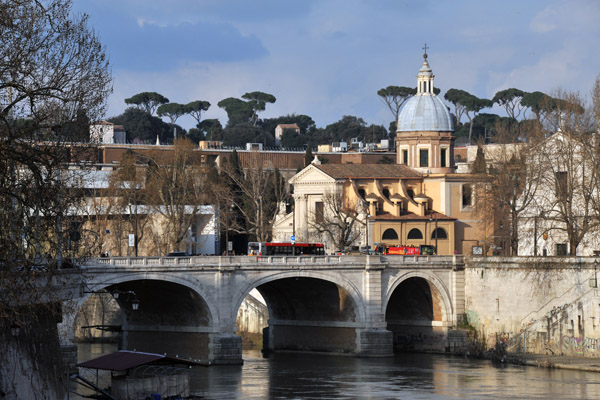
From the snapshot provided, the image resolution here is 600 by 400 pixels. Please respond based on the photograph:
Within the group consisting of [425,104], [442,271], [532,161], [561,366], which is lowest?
[561,366]

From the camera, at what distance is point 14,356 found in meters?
33.7

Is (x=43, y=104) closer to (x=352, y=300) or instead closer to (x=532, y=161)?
(x=352, y=300)

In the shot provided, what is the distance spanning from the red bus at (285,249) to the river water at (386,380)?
26.1 feet

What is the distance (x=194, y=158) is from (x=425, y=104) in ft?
65.0

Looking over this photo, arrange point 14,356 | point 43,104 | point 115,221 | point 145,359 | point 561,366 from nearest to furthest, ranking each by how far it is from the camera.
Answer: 1. point 14,356
2. point 43,104
3. point 145,359
4. point 561,366
5. point 115,221

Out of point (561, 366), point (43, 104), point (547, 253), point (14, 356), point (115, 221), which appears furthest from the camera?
point (115, 221)

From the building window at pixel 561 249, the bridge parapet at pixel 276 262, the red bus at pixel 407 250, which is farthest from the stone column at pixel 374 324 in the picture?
the building window at pixel 561 249

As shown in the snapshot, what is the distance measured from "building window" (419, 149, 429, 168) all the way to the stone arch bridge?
20.7m

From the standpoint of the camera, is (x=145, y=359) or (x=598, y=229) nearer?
(x=145, y=359)

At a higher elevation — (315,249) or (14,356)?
(315,249)

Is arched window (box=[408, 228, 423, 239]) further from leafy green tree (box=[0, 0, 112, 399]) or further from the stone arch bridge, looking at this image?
leafy green tree (box=[0, 0, 112, 399])

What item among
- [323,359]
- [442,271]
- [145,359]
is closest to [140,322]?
[323,359]

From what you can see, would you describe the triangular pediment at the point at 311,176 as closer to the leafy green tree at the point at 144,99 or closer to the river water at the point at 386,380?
the river water at the point at 386,380

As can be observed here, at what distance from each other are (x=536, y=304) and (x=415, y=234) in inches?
867
